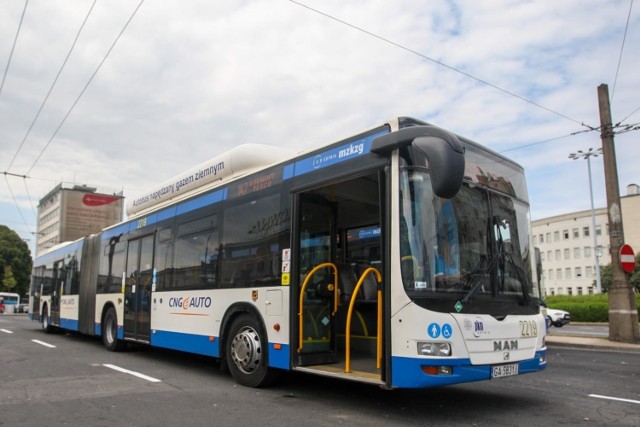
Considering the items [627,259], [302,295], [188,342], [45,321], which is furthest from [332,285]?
[45,321]

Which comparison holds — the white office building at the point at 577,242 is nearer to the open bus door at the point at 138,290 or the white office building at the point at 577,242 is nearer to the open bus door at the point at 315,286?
the open bus door at the point at 138,290

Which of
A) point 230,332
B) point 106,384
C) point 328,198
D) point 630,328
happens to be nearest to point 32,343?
point 106,384

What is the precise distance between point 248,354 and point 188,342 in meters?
2.01

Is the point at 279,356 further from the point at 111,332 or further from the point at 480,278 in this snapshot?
the point at 111,332

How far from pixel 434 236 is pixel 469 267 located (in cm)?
57

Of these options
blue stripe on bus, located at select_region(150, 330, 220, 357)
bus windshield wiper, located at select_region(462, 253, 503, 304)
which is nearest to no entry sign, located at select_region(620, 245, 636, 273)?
bus windshield wiper, located at select_region(462, 253, 503, 304)

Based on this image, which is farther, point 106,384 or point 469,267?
point 106,384

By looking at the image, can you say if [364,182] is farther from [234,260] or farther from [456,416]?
[456,416]

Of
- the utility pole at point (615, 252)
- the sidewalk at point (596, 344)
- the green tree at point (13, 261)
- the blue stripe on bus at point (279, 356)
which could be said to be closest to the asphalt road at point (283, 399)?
the blue stripe on bus at point (279, 356)

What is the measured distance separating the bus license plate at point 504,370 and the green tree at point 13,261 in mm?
65480

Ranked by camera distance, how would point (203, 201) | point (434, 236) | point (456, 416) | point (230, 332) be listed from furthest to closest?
A: point (203, 201) → point (230, 332) → point (456, 416) → point (434, 236)

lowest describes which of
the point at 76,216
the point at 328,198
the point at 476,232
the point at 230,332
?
the point at 230,332

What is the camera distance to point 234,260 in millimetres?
8117

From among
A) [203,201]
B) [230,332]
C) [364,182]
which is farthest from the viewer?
[203,201]
